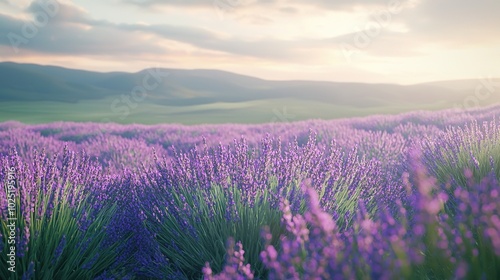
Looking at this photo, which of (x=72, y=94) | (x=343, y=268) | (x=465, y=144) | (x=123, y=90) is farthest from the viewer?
(x=123, y=90)

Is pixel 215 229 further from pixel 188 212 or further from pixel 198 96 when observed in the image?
pixel 198 96

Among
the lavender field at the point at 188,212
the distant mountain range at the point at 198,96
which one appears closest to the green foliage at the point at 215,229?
the lavender field at the point at 188,212

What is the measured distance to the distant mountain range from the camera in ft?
103

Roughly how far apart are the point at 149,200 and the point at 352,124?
27.8 feet

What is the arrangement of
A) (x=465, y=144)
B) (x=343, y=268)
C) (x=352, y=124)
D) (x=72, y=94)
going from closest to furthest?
(x=343, y=268) → (x=465, y=144) → (x=352, y=124) → (x=72, y=94)

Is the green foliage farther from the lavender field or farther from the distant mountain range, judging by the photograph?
the distant mountain range

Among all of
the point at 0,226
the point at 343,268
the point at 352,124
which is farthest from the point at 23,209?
the point at 352,124

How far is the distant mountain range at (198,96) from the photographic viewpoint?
103 feet

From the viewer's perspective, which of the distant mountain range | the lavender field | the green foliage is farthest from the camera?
the distant mountain range

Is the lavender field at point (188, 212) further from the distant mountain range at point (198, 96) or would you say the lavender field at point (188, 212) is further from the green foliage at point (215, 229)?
the distant mountain range at point (198, 96)

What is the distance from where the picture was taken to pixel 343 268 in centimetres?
168

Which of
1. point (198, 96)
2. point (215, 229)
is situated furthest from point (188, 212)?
point (198, 96)

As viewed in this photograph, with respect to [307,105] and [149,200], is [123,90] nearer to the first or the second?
[307,105]

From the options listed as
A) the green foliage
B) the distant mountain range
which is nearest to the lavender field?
the green foliage
